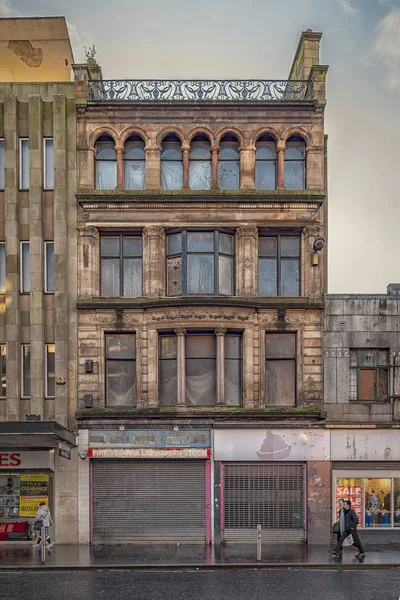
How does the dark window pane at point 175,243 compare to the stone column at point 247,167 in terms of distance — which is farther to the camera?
the stone column at point 247,167

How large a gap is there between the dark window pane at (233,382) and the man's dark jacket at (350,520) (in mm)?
5464

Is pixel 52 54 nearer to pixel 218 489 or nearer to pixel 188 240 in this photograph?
pixel 188 240

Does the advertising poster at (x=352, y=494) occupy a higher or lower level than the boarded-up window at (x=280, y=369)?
lower

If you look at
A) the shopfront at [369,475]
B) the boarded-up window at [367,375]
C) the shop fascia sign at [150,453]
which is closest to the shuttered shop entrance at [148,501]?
the shop fascia sign at [150,453]

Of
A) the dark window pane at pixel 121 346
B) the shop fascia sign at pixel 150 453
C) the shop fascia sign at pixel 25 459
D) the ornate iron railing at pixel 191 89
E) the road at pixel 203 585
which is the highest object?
the ornate iron railing at pixel 191 89

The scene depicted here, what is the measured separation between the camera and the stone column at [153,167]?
2138cm

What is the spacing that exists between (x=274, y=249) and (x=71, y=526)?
12780 mm

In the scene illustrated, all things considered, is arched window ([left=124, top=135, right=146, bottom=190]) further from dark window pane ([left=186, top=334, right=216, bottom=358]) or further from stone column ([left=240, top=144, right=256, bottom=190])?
dark window pane ([left=186, top=334, right=216, bottom=358])

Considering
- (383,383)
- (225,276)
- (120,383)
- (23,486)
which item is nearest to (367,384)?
(383,383)

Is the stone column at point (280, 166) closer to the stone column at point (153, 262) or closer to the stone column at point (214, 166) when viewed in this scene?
the stone column at point (214, 166)

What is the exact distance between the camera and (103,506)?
20625 millimetres

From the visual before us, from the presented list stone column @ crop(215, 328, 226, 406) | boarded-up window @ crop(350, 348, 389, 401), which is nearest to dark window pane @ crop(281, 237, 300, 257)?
stone column @ crop(215, 328, 226, 406)

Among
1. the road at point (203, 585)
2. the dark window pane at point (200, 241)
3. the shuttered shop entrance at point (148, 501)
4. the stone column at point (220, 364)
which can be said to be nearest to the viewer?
the road at point (203, 585)

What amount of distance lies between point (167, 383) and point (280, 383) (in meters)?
4.31
